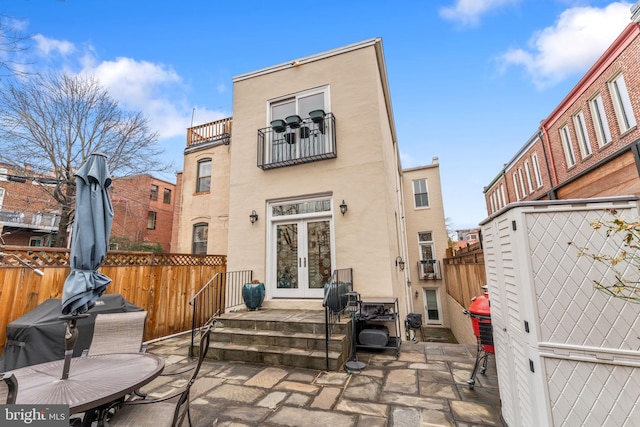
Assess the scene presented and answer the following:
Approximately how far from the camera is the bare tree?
946cm

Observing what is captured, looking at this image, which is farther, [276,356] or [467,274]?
[467,274]

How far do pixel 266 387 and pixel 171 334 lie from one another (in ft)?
13.8

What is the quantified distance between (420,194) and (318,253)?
11229mm

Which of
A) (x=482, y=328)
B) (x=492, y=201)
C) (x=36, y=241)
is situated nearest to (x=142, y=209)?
(x=36, y=241)

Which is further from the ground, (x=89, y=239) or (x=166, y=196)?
(x=166, y=196)

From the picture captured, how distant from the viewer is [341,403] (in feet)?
10.5

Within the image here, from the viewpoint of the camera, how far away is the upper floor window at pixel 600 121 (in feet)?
35.7

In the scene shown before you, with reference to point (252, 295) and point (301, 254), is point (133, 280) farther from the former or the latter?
point (301, 254)

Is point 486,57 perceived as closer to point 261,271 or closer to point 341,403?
point 261,271

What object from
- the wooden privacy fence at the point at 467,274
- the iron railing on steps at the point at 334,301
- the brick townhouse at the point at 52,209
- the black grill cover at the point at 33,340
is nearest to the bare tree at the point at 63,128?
the brick townhouse at the point at 52,209

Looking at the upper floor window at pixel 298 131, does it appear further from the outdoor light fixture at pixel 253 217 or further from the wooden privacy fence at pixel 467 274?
the wooden privacy fence at pixel 467 274

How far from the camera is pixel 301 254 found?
6.65m

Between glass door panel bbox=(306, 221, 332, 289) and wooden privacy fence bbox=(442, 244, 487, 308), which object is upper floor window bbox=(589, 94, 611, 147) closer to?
wooden privacy fence bbox=(442, 244, 487, 308)

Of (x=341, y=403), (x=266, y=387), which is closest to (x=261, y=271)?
(x=266, y=387)
